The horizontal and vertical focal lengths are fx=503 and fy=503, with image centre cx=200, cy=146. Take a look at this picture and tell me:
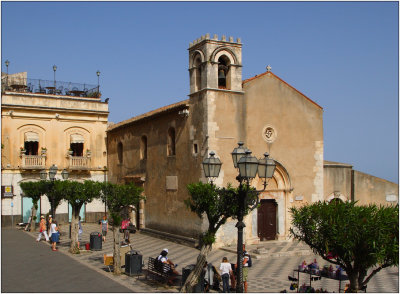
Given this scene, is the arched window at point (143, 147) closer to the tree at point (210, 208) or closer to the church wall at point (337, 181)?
the church wall at point (337, 181)

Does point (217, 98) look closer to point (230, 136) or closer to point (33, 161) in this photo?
point (230, 136)

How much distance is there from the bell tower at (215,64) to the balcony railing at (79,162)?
45.5 ft

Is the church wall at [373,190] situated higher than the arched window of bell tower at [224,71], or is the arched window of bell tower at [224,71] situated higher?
the arched window of bell tower at [224,71]

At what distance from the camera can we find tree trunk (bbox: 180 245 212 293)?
14312 millimetres

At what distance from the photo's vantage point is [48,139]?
34.3 metres

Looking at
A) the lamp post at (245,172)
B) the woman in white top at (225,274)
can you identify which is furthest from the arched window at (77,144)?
the lamp post at (245,172)

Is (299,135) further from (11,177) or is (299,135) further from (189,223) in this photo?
(11,177)

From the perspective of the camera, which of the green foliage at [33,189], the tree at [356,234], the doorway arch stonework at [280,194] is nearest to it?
the tree at [356,234]

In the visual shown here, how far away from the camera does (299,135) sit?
2573 cm

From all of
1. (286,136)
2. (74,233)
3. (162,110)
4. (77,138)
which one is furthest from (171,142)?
(77,138)

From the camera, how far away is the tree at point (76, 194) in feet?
73.2

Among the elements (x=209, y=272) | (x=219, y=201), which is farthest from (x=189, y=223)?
(x=219, y=201)

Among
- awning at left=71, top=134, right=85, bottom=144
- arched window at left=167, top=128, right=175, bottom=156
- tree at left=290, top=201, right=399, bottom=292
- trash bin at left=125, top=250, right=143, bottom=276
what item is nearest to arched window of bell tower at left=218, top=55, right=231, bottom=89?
arched window at left=167, top=128, right=175, bottom=156

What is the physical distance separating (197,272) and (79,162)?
74.3ft
